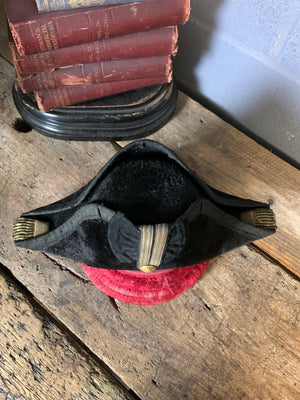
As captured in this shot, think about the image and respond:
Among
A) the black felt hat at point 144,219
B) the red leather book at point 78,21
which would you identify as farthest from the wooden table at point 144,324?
the red leather book at point 78,21

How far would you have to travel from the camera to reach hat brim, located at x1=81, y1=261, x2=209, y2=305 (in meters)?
0.59

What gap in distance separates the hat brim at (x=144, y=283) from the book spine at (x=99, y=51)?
359 millimetres

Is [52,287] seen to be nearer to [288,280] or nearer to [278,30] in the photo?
A: [288,280]

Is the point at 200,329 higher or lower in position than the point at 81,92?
lower

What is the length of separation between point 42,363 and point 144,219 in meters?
0.28

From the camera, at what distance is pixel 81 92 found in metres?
0.69

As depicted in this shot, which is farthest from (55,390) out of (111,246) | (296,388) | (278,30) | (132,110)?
(278,30)

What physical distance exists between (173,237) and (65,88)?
0.40m

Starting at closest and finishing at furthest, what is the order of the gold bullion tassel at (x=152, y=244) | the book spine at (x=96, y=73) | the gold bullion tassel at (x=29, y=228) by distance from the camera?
the gold bullion tassel at (x=152, y=244), the gold bullion tassel at (x=29, y=228), the book spine at (x=96, y=73)

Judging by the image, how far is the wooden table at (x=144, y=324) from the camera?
1.77 feet

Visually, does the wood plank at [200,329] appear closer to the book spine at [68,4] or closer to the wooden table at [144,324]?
the wooden table at [144,324]

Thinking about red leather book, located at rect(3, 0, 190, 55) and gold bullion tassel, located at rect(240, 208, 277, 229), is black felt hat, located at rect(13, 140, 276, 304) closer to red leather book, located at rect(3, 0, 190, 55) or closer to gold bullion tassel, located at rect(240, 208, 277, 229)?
gold bullion tassel, located at rect(240, 208, 277, 229)

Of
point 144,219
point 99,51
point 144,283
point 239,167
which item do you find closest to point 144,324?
point 144,283

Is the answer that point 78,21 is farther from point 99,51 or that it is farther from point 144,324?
point 144,324
